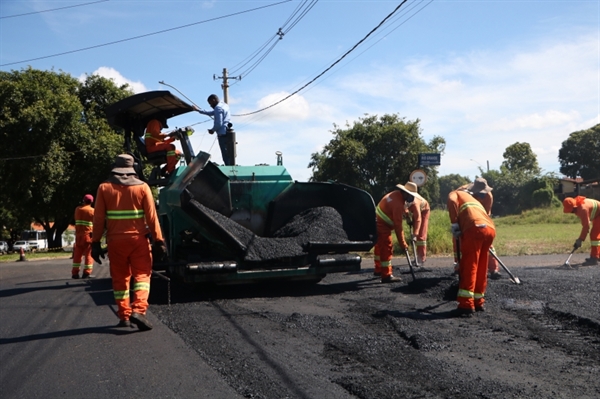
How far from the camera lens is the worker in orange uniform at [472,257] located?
6348 mm

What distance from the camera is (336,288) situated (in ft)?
28.0

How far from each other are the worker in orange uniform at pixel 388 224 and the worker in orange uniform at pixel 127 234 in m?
3.71

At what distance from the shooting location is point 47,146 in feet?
82.7

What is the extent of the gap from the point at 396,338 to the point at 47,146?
905 inches

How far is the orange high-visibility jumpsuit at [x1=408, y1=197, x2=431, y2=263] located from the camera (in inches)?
400

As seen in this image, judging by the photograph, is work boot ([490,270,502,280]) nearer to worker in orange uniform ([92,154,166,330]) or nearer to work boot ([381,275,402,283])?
work boot ([381,275,402,283])

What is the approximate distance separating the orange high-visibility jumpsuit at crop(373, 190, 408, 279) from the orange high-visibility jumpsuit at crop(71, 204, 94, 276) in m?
5.00

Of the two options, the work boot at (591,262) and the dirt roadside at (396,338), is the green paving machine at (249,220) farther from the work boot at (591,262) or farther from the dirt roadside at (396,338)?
the work boot at (591,262)

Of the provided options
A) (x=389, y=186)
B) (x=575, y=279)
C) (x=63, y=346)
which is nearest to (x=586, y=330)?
(x=575, y=279)

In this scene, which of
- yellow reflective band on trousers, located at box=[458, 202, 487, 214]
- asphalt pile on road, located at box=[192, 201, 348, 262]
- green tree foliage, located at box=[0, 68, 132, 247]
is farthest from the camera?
green tree foliage, located at box=[0, 68, 132, 247]

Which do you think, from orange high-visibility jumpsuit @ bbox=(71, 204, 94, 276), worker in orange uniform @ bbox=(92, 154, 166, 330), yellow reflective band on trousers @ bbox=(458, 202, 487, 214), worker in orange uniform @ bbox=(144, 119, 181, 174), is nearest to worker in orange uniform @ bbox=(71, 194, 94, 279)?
orange high-visibility jumpsuit @ bbox=(71, 204, 94, 276)

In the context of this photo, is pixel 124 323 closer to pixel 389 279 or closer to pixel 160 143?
pixel 389 279

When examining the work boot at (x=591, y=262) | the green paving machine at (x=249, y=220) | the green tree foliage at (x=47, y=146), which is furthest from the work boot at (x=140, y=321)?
the green tree foliage at (x=47, y=146)

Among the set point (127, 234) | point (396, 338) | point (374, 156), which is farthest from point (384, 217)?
point (374, 156)
